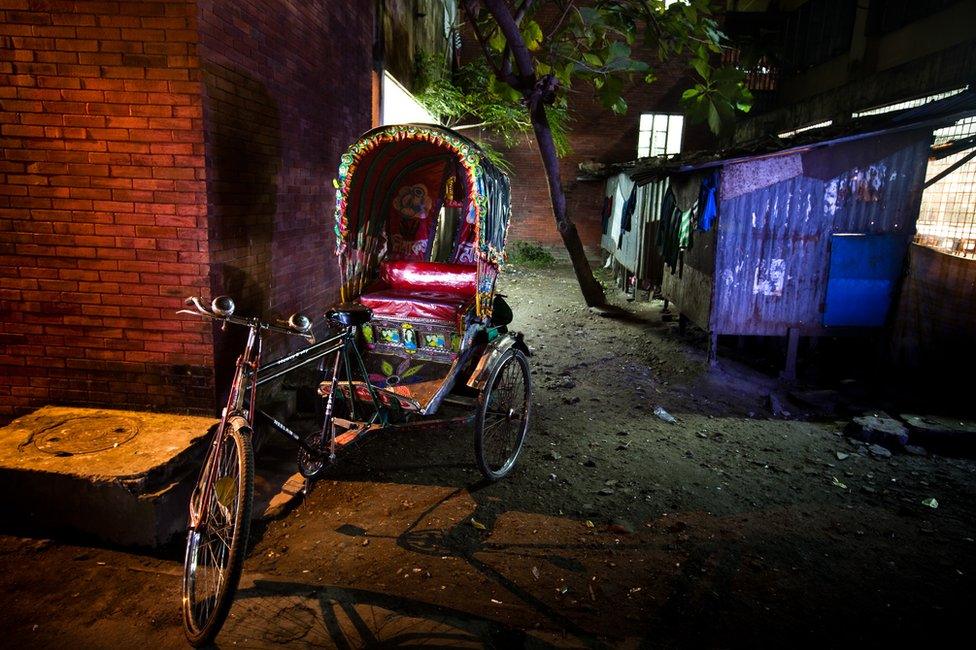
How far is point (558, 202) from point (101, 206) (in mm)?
8509

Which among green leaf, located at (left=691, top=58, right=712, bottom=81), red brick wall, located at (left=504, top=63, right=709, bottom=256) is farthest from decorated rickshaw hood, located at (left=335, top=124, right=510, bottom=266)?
red brick wall, located at (left=504, top=63, right=709, bottom=256)

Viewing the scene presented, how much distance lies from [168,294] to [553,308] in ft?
29.2

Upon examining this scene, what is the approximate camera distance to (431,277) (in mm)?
5730

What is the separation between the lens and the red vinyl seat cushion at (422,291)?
488 cm

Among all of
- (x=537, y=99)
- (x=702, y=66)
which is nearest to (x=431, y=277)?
(x=702, y=66)

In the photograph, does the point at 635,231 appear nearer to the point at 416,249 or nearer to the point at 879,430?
the point at 879,430

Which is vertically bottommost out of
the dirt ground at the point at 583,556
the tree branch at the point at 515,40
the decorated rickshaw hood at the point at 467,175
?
the dirt ground at the point at 583,556

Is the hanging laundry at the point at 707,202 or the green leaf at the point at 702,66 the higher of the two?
the green leaf at the point at 702,66

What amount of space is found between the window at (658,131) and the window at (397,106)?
29.2 ft

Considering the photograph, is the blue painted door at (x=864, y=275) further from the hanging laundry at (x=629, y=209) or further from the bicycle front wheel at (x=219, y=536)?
the bicycle front wheel at (x=219, y=536)

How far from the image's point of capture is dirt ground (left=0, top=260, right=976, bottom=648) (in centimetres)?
307

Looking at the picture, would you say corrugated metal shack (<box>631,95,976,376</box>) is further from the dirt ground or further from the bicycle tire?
the bicycle tire

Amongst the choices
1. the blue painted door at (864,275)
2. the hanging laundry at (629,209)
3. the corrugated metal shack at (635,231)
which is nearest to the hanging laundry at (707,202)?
the blue painted door at (864,275)

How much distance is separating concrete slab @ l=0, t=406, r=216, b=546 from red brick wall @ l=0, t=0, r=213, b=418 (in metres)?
0.66
